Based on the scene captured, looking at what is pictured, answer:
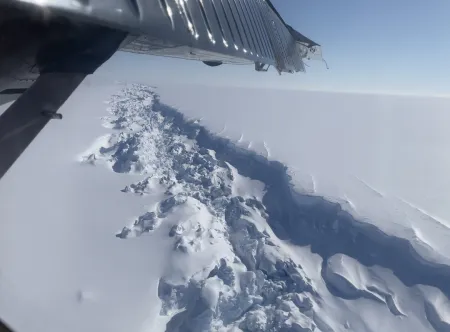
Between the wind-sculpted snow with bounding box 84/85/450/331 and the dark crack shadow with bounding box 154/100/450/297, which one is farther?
the dark crack shadow with bounding box 154/100/450/297

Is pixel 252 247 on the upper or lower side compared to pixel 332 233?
lower

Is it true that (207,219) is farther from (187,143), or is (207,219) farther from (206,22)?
(206,22)

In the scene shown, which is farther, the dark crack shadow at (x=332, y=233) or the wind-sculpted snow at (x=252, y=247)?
the dark crack shadow at (x=332, y=233)

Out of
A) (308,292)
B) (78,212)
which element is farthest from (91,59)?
(78,212)

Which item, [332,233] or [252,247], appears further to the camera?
[332,233]
